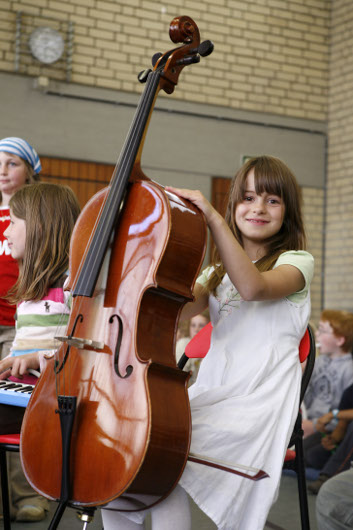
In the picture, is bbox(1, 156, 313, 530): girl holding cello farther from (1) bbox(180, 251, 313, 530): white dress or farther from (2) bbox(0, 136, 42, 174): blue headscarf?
(2) bbox(0, 136, 42, 174): blue headscarf

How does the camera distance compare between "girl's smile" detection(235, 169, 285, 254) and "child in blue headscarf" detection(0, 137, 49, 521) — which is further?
"child in blue headscarf" detection(0, 137, 49, 521)

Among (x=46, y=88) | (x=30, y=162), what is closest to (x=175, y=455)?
(x=30, y=162)

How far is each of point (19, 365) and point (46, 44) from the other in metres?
4.15

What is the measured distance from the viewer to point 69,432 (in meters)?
1.40

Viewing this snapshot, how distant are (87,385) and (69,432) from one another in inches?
4.2

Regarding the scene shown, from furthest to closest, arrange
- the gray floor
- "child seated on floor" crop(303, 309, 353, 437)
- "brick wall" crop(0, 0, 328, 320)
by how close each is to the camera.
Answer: "brick wall" crop(0, 0, 328, 320), "child seated on floor" crop(303, 309, 353, 437), the gray floor

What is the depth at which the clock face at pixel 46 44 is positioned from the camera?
5.53 m

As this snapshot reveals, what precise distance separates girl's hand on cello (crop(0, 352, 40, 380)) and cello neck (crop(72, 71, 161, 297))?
0.52 meters

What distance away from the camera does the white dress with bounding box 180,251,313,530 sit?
1.57m

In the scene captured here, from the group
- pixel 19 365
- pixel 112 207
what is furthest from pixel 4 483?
pixel 112 207

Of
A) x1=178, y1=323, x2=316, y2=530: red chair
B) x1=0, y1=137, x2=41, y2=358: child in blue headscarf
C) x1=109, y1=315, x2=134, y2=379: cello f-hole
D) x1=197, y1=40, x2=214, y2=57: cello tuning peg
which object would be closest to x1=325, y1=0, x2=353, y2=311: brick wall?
x1=0, y1=137, x2=41, y2=358: child in blue headscarf

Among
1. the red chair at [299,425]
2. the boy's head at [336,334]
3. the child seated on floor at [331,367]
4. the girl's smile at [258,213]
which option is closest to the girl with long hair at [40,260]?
the red chair at [299,425]

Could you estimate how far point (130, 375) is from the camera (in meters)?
1.42

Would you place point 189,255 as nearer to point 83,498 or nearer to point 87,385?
point 87,385
